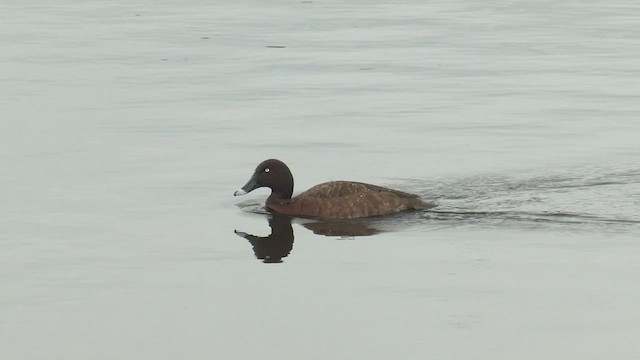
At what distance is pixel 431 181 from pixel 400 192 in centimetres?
152

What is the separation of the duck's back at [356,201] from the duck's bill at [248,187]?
0.71m

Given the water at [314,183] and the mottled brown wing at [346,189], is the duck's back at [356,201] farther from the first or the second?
the water at [314,183]

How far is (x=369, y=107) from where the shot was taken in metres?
22.8

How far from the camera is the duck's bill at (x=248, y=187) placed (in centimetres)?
1634

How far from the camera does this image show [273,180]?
54.0 ft

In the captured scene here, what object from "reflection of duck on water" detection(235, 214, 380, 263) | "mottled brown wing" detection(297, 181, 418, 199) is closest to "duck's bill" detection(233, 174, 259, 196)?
"reflection of duck on water" detection(235, 214, 380, 263)

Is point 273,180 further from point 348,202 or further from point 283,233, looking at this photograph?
point 283,233

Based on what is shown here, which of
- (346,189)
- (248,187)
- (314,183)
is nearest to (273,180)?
(248,187)

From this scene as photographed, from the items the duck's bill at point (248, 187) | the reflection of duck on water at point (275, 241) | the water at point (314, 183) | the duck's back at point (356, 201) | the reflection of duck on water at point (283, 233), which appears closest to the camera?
the water at point (314, 183)

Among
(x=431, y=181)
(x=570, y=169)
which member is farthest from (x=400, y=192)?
(x=570, y=169)

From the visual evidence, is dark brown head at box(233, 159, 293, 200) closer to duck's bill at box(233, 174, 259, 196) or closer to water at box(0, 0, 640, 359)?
duck's bill at box(233, 174, 259, 196)

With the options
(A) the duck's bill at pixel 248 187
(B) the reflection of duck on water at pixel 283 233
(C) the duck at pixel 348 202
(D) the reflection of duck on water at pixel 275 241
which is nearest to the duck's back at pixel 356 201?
(C) the duck at pixel 348 202

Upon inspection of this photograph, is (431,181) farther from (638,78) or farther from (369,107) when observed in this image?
(638,78)

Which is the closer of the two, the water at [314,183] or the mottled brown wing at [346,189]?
the water at [314,183]
